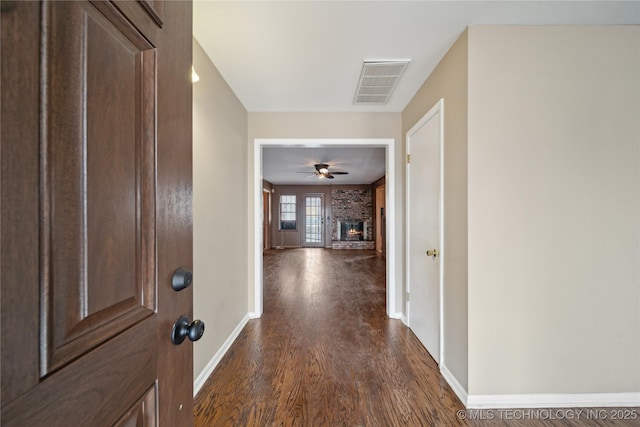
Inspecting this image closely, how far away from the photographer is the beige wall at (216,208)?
1925mm

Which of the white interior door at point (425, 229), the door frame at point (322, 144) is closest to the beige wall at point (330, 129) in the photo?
the door frame at point (322, 144)

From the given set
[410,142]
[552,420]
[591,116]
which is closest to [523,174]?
[591,116]

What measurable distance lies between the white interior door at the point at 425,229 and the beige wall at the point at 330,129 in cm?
29

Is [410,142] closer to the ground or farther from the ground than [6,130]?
farther from the ground

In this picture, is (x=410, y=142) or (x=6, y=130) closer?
(x=6, y=130)

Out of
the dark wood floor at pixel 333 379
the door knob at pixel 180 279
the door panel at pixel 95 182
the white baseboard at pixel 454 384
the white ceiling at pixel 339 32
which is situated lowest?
the dark wood floor at pixel 333 379

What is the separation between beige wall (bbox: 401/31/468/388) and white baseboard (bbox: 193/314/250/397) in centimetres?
176

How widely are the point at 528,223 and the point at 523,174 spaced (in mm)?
313

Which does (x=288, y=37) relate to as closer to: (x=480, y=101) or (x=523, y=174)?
(x=480, y=101)

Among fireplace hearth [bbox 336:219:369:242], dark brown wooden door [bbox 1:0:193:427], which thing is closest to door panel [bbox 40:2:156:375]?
dark brown wooden door [bbox 1:0:193:427]

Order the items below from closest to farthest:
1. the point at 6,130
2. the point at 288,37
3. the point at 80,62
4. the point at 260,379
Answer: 1. the point at 6,130
2. the point at 80,62
3. the point at 288,37
4. the point at 260,379

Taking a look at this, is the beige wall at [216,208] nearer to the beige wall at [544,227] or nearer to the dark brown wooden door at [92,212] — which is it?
the dark brown wooden door at [92,212]

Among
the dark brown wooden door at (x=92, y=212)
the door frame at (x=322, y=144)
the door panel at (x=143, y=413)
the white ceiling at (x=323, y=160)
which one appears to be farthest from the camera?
the white ceiling at (x=323, y=160)

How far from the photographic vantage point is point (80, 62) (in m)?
0.45
